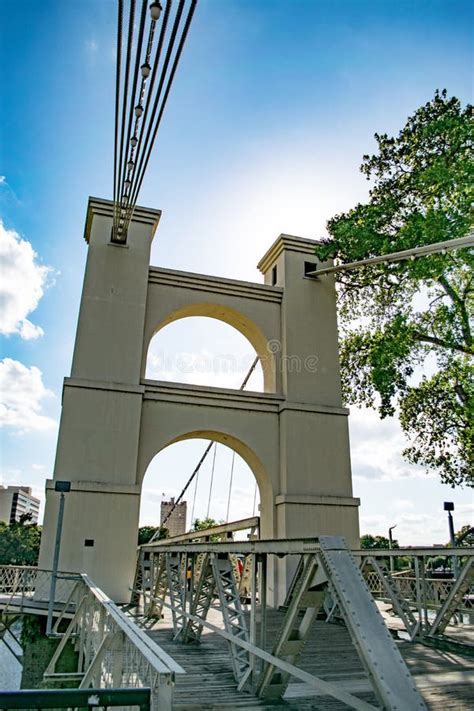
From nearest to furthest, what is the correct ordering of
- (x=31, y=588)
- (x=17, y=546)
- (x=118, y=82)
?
(x=118, y=82)
(x=31, y=588)
(x=17, y=546)

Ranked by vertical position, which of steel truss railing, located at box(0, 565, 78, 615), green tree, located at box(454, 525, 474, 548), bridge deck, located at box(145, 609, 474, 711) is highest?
green tree, located at box(454, 525, 474, 548)

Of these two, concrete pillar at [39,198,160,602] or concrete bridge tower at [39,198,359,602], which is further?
concrete bridge tower at [39,198,359,602]

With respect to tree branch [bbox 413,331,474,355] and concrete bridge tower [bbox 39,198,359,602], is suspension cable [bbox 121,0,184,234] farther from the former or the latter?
tree branch [bbox 413,331,474,355]

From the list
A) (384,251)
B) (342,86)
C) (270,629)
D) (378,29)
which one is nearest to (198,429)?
(270,629)

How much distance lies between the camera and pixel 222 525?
35.1 feet

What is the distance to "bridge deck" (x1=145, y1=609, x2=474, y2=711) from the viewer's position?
4422 millimetres

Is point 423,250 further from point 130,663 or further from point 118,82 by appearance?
point 130,663

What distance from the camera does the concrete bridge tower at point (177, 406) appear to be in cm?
1070

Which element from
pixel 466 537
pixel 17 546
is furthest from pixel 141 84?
pixel 17 546

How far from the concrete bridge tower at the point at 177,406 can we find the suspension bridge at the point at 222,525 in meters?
0.03

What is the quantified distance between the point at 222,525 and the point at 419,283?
24.0 ft

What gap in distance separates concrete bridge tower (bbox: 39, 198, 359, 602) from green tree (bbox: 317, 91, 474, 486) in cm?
123

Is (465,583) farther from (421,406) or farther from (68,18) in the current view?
(68,18)

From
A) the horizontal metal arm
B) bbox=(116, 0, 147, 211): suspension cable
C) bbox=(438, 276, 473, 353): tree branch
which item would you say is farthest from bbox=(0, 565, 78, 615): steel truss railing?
bbox=(438, 276, 473, 353): tree branch
